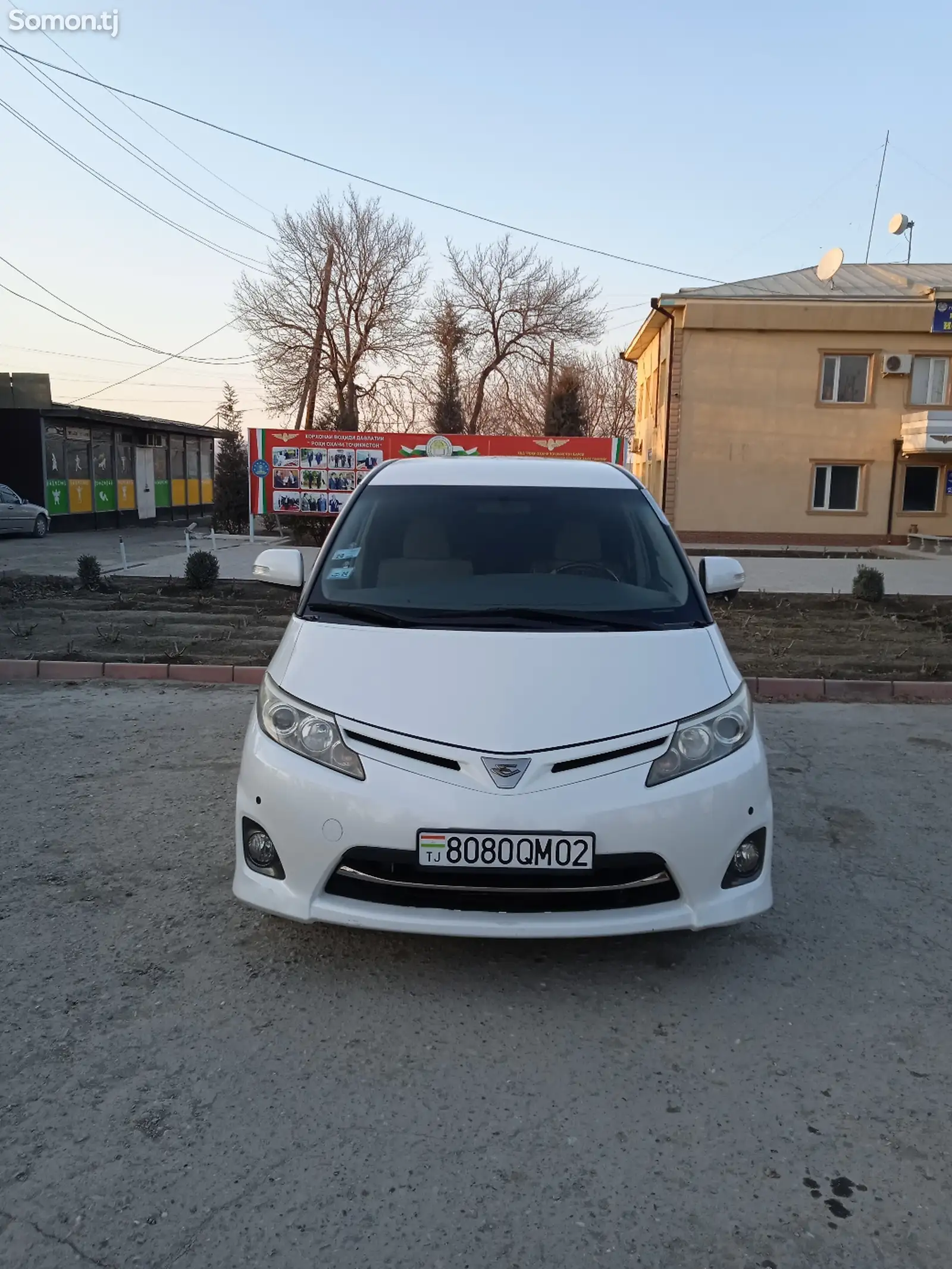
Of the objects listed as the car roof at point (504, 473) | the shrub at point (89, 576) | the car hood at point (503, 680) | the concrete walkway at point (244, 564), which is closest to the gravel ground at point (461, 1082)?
the car hood at point (503, 680)

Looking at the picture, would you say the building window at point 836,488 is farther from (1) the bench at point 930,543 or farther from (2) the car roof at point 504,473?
(2) the car roof at point 504,473

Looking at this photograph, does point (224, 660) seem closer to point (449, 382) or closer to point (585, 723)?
point (585, 723)

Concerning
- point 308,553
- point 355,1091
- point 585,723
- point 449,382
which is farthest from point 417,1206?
point 449,382

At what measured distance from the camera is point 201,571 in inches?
475

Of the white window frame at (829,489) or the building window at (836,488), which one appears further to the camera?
the building window at (836,488)

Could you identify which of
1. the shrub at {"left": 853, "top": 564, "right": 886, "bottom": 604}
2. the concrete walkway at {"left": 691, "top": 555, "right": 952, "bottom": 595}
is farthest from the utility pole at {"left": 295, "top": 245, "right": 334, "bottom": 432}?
the shrub at {"left": 853, "top": 564, "right": 886, "bottom": 604}

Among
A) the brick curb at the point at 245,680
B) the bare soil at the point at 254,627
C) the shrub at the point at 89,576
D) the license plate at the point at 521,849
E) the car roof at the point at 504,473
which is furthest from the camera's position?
the shrub at the point at 89,576

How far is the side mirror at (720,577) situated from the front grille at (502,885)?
185 centimetres

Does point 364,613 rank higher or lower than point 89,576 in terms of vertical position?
higher

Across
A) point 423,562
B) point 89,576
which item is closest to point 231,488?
point 89,576

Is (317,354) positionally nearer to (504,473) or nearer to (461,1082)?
(504,473)

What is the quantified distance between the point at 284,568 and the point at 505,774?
77.6 inches

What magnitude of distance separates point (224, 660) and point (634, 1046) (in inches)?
234

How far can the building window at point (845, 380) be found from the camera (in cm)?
2562
